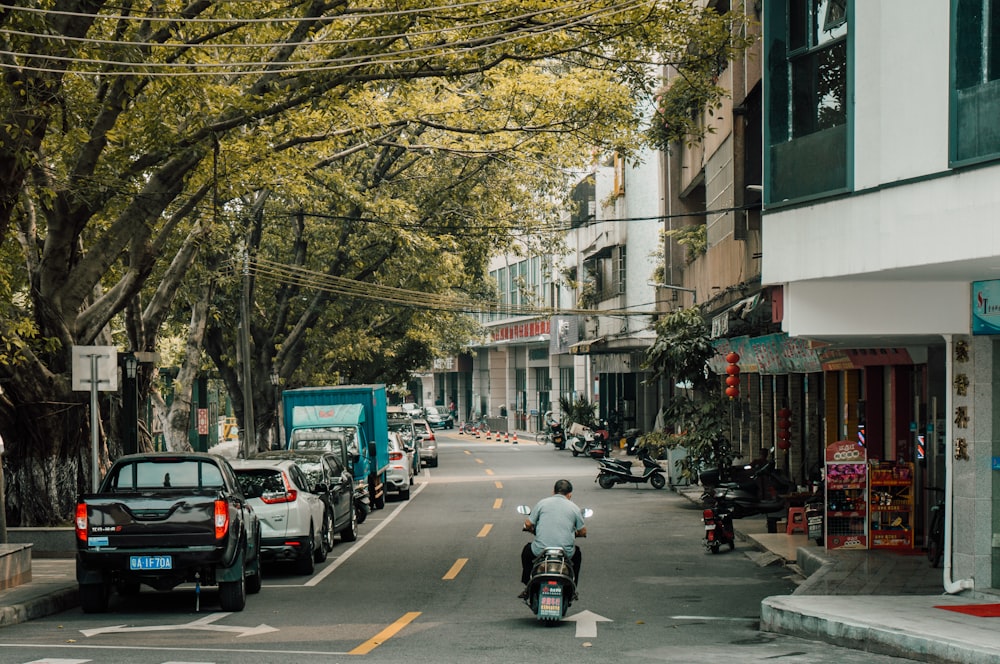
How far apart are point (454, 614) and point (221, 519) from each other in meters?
2.73

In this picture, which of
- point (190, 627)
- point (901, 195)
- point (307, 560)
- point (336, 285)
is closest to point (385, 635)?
point (190, 627)

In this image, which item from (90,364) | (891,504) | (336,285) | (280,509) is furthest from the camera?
(336,285)

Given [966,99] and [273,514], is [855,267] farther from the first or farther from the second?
[273,514]

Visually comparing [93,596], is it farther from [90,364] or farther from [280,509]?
[90,364]

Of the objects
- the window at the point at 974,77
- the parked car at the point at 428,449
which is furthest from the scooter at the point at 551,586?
the parked car at the point at 428,449

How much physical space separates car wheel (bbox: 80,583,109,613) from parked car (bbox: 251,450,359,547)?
18.8 ft

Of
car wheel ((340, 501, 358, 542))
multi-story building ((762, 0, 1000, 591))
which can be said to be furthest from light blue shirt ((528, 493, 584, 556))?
car wheel ((340, 501, 358, 542))

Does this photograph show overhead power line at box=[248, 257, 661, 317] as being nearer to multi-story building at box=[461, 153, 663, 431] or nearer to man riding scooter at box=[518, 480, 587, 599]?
multi-story building at box=[461, 153, 663, 431]

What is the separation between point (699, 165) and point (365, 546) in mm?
14343

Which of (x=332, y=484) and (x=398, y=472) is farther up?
(x=332, y=484)

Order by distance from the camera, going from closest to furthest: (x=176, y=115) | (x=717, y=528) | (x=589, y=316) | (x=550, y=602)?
(x=550, y=602), (x=176, y=115), (x=717, y=528), (x=589, y=316)

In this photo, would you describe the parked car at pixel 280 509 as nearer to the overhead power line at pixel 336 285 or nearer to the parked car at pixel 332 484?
the parked car at pixel 332 484

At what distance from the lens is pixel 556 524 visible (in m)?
13.6

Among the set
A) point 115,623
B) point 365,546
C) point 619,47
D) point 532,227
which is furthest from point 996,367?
point 532,227
